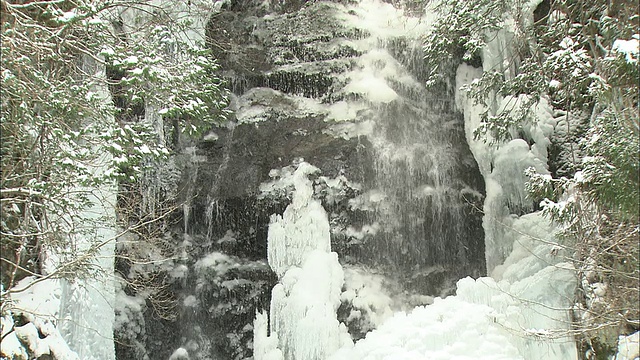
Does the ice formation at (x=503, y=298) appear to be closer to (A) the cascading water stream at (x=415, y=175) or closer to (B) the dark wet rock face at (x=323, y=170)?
(A) the cascading water stream at (x=415, y=175)

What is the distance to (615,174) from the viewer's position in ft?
15.2

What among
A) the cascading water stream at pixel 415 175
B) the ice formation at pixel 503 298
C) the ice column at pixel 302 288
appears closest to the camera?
the ice formation at pixel 503 298

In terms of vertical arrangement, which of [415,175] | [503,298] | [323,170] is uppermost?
[323,170]

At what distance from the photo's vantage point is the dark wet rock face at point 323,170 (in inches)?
385

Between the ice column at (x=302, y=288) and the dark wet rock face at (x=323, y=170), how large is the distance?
30.2 inches

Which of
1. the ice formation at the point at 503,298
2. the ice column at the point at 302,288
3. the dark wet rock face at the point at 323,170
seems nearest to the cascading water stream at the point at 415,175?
the dark wet rock face at the point at 323,170

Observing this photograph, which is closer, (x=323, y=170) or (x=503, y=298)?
(x=503, y=298)

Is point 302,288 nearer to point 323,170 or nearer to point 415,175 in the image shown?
point 323,170

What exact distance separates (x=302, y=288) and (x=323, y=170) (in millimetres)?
2273

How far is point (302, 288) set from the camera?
847cm

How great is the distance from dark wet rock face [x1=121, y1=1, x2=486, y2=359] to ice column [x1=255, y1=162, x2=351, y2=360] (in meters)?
0.77

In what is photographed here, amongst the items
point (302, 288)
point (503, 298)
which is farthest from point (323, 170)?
point (503, 298)

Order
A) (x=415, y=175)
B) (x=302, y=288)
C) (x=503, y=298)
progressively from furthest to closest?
(x=415, y=175), (x=302, y=288), (x=503, y=298)

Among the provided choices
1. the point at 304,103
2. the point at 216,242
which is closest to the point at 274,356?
the point at 216,242
